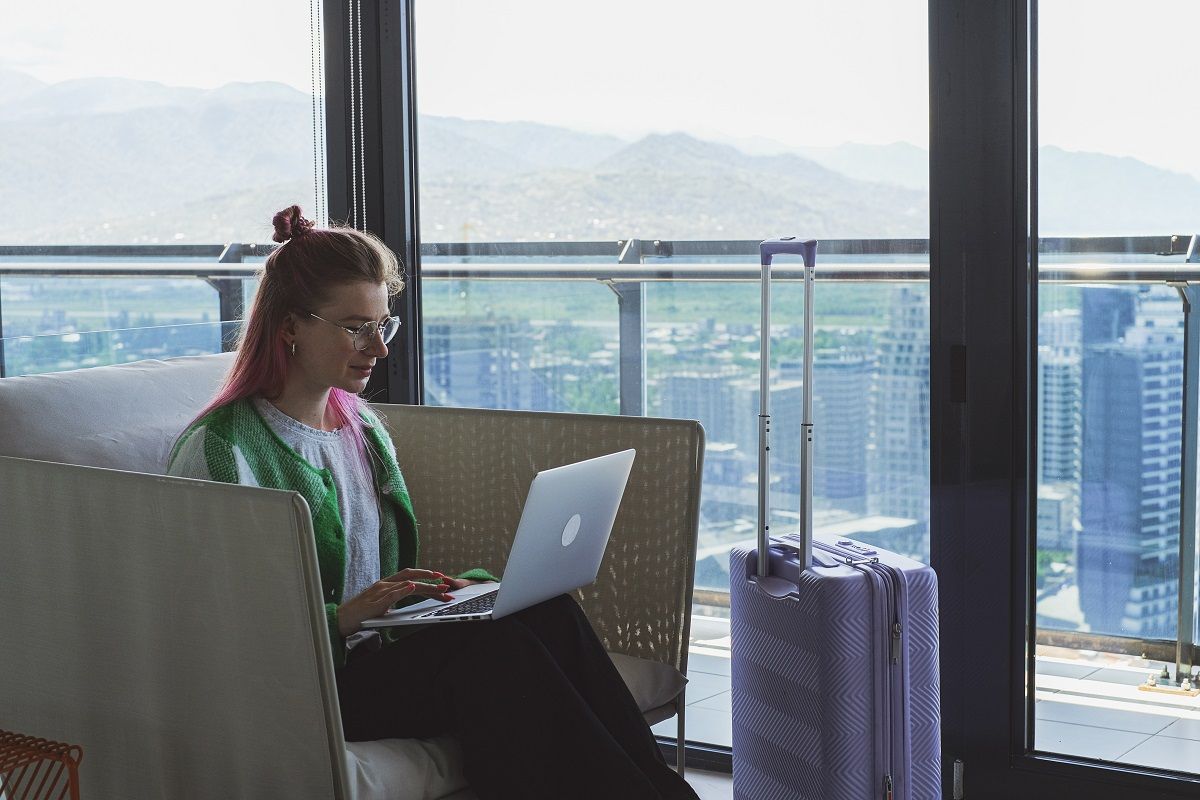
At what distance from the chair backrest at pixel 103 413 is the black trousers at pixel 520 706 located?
491 millimetres

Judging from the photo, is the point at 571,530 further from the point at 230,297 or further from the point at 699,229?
the point at 230,297

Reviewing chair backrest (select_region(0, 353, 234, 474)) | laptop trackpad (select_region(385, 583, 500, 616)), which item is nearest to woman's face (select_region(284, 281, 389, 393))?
chair backrest (select_region(0, 353, 234, 474))

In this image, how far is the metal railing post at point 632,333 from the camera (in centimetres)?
284

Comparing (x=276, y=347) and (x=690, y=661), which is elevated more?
(x=276, y=347)

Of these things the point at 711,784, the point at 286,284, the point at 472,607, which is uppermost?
the point at 286,284

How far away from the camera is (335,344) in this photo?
80.4 inches

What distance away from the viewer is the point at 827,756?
2.12 m

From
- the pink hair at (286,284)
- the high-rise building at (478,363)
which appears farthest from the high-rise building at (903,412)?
the pink hair at (286,284)

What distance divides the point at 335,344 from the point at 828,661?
36.9 inches

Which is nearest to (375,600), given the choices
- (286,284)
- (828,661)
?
(286,284)

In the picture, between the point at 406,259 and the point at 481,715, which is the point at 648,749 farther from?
the point at 406,259

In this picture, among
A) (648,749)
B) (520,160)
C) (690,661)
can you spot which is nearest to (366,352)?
(648,749)

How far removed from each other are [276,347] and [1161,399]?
5.21 ft

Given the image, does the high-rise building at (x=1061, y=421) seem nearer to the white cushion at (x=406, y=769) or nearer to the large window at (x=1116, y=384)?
the large window at (x=1116, y=384)
